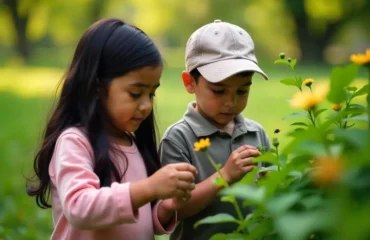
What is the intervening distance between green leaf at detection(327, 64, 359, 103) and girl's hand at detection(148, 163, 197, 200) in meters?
0.53

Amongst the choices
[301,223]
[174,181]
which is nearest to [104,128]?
[174,181]

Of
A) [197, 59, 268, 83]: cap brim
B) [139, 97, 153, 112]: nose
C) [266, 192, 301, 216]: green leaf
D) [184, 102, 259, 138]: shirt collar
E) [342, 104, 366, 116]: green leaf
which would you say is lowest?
[184, 102, 259, 138]: shirt collar

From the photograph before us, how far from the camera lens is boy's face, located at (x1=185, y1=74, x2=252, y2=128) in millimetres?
2793

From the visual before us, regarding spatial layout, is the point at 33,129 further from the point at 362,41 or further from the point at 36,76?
the point at 362,41

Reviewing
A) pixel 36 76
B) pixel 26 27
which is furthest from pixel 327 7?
pixel 26 27

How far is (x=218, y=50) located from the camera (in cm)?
291

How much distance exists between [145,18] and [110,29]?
41.2m

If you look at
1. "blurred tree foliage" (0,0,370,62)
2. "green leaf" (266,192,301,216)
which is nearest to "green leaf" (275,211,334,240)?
"green leaf" (266,192,301,216)

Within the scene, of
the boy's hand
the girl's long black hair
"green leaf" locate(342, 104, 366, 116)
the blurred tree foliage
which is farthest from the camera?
the blurred tree foliage

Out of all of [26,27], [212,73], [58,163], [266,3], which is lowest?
[26,27]

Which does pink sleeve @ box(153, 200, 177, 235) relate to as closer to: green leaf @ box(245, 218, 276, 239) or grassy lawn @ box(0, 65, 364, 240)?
grassy lawn @ box(0, 65, 364, 240)

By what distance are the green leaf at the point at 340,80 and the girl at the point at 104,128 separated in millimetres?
710

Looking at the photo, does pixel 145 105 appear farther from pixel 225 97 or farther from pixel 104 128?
pixel 225 97

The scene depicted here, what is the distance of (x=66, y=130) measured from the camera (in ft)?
8.25
